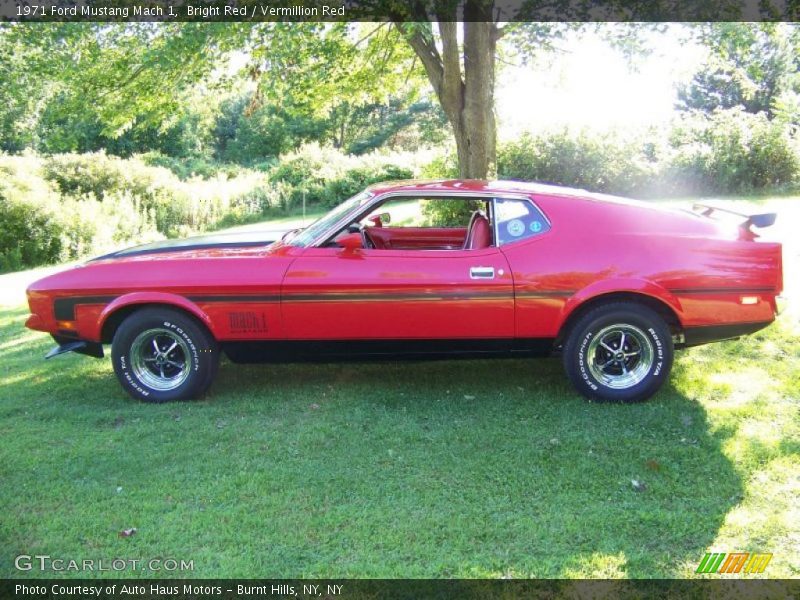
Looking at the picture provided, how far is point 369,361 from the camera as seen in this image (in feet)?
17.3

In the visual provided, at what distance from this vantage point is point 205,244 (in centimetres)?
586

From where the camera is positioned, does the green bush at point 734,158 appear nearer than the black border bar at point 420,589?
No

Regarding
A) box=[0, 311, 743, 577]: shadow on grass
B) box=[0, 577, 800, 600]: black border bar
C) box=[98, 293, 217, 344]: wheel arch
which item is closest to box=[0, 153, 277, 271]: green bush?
box=[0, 311, 743, 577]: shadow on grass

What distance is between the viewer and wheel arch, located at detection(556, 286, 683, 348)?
4945 mm

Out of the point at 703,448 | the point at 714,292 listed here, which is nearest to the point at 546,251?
the point at 714,292

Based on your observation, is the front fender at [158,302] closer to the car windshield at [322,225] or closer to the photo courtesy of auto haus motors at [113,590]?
the car windshield at [322,225]

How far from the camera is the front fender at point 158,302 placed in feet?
16.8

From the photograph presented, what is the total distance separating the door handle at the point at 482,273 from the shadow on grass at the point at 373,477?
94cm

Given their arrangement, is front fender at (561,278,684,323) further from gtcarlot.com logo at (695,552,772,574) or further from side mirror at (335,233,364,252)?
gtcarlot.com logo at (695,552,772,574)

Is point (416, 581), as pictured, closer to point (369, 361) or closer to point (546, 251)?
point (369, 361)

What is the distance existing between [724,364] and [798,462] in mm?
1826

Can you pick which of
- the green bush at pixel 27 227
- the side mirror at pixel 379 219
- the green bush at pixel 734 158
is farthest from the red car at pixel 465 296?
the green bush at pixel 734 158

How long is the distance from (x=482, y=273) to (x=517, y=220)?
48 centimetres

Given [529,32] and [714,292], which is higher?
[529,32]
